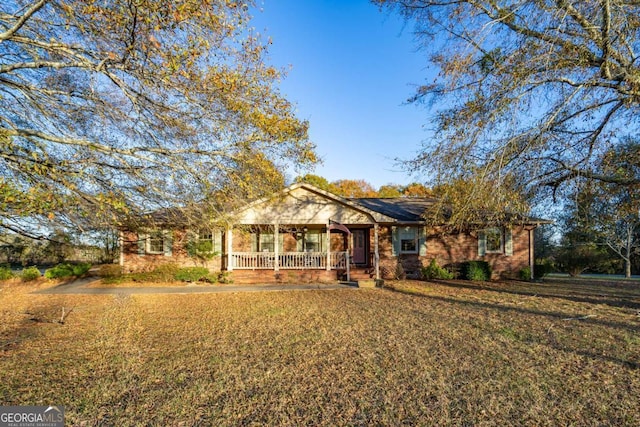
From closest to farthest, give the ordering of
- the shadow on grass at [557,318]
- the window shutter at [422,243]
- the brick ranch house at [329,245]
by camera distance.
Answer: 1. the shadow on grass at [557,318]
2. the brick ranch house at [329,245]
3. the window shutter at [422,243]

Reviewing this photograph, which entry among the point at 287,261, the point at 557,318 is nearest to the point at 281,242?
the point at 287,261

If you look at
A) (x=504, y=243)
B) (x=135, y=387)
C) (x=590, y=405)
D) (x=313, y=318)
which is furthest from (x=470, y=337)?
(x=504, y=243)

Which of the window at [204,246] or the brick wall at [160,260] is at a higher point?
the window at [204,246]

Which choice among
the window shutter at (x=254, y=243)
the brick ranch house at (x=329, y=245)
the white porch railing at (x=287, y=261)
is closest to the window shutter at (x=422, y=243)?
the brick ranch house at (x=329, y=245)

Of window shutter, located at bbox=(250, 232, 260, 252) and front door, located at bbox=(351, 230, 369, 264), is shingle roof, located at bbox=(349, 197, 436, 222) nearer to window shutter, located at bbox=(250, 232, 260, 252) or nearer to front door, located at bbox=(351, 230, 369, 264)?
front door, located at bbox=(351, 230, 369, 264)

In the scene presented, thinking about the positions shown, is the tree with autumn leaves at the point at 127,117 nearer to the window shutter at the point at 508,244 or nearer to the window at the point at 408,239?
the window at the point at 408,239

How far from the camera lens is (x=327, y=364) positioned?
4.99 metres

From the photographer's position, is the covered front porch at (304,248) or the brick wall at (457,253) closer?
the covered front porch at (304,248)

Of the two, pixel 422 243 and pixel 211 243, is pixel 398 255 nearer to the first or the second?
pixel 422 243

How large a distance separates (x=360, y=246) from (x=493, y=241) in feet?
23.0

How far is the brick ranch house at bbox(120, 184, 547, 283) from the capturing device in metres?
15.8

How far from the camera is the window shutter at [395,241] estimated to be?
57.4 ft

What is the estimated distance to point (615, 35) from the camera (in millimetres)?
6875

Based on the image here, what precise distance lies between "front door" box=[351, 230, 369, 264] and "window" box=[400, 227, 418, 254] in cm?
198
